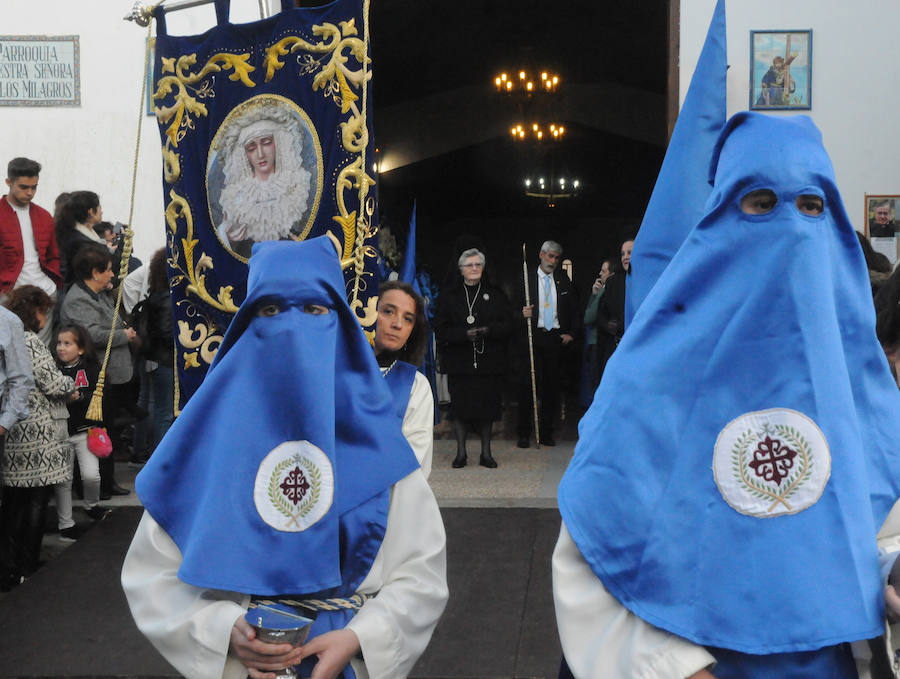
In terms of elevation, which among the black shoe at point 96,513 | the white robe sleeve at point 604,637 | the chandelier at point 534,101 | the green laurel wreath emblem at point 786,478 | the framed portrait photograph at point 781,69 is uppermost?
the chandelier at point 534,101

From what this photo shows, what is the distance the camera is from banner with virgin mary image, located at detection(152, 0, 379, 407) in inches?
170

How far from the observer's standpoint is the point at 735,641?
191 cm

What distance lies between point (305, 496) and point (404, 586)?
321 mm

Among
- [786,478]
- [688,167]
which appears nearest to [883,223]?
[688,167]

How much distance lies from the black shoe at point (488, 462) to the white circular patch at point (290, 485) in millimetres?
5417

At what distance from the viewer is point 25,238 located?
6930mm

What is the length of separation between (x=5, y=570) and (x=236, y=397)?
3707 mm

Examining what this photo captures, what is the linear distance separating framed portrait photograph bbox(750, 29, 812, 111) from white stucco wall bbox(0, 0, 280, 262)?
4269 millimetres

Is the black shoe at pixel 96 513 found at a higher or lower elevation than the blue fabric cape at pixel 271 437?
lower

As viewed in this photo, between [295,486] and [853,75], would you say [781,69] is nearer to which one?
[853,75]

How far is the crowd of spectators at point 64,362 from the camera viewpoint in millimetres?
5512

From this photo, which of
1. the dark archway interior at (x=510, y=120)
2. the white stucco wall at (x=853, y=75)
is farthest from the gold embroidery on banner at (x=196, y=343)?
the dark archway interior at (x=510, y=120)

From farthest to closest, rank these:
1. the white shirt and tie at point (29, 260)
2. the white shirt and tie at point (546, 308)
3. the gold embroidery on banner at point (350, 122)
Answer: the white shirt and tie at point (546, 308) → the white shirt and tie at point (29, 260) → the gold embroidery on banner at point (350, 122)

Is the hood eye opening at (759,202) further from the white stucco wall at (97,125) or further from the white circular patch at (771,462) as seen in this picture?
the white stucco wall at (97,125)
